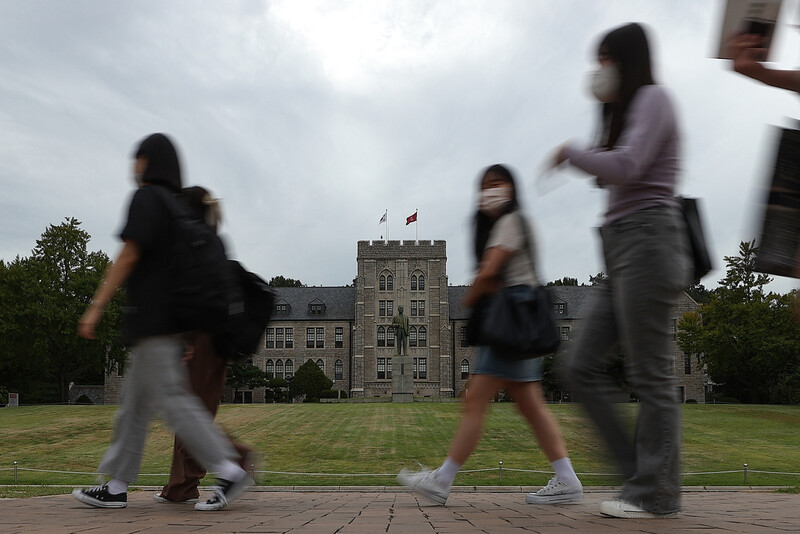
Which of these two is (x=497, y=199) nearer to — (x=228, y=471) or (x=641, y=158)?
(x=641, y=158)

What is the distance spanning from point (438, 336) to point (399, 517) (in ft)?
223

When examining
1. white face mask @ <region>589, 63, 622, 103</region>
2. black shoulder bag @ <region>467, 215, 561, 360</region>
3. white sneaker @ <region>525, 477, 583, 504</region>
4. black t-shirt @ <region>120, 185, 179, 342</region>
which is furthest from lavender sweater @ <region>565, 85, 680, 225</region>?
black t-shirt @ <region>120, 185, 179, 342</region>

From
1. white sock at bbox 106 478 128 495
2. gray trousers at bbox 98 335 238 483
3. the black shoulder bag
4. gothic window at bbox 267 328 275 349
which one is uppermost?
gothic window at bbox 267 328 275 349

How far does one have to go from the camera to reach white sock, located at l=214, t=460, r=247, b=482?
3.86 metres

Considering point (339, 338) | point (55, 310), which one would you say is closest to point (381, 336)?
point (339, 338)

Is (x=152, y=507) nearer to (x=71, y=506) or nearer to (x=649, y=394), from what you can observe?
(x=71, y=506)

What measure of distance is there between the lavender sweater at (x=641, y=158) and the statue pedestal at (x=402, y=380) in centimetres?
5585

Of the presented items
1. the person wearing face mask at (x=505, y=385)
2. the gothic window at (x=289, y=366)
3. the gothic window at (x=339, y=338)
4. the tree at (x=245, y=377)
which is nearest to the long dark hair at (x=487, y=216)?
the person wearing face mask at (x=505, y=385)

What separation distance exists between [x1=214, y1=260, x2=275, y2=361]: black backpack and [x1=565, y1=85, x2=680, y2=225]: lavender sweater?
86.8 inches

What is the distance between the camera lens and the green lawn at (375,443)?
1811cm

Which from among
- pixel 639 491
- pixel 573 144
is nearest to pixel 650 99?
pixel 573 144

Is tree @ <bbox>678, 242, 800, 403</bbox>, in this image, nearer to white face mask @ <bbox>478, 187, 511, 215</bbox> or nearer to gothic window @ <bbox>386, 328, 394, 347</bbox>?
gothic window @ <bbox>386, 328, 394, 347</bbox>

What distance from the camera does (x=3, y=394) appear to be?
53250 mm

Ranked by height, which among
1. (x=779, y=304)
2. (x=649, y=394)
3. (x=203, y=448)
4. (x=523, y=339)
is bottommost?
(x=203, y=448)
